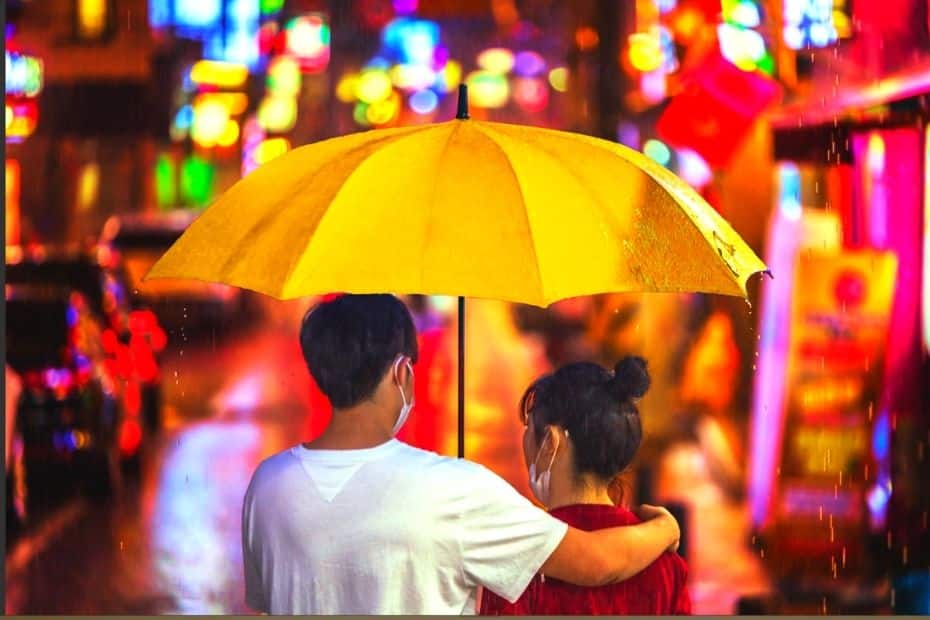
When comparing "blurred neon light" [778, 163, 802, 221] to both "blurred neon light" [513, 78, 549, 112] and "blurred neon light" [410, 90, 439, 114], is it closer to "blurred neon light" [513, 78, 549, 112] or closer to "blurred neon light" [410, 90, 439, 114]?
"blurred neon light" [513, 78, 549, 112]

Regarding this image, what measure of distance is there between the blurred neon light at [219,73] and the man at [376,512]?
4.61 meters

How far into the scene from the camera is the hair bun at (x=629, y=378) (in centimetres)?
287

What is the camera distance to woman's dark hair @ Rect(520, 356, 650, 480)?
9.34ft

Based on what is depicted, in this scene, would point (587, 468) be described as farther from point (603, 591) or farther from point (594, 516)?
point (603, 591)

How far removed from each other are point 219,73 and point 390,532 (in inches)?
199

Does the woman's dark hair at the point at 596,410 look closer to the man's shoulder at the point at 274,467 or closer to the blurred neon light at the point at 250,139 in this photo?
the man's shoulder at the point at 274,467

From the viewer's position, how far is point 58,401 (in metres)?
6.51

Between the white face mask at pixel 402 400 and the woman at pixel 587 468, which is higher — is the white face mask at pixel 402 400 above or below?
above

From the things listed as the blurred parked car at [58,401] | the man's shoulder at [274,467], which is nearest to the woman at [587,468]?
the man's shoulder at [274,467]

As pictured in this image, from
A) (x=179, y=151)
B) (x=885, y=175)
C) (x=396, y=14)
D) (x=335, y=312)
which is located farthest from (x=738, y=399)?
(x=335, y=312)

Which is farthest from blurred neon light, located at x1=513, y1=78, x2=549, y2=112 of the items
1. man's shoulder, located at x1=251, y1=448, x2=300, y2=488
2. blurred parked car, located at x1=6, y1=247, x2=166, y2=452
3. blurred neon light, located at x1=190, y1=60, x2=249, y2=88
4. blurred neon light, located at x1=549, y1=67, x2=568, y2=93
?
man's shoulder, located at x1=251, y1=448, x2=300, y2=488

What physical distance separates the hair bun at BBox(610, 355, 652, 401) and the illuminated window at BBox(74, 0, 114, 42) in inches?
183

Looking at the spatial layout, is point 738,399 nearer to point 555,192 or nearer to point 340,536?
point 555,192

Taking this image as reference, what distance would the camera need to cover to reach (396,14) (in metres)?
7.01
